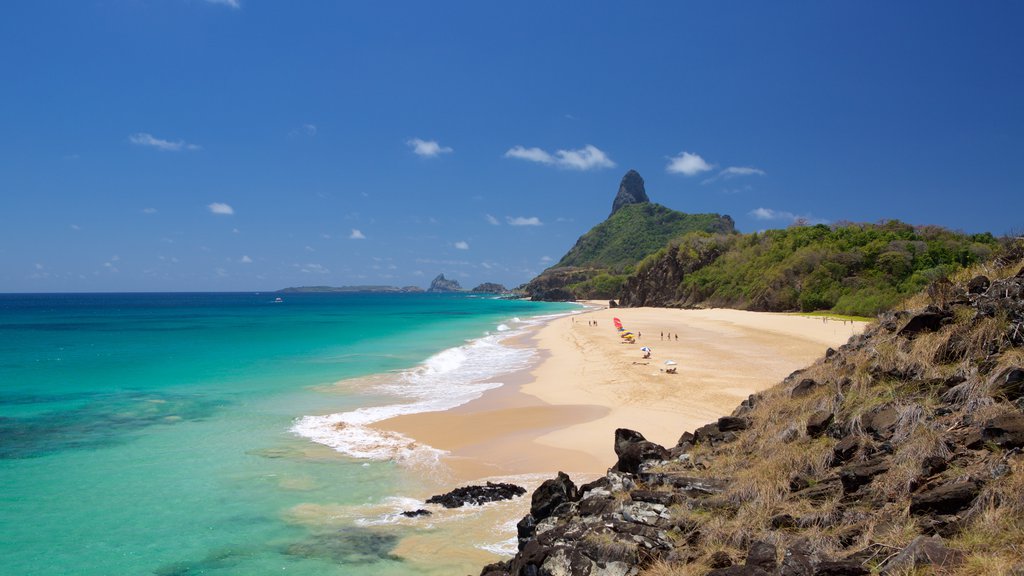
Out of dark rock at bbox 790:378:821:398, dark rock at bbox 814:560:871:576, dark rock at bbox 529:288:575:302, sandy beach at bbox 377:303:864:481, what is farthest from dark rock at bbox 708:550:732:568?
dark rock at bbox 529:288:575:302

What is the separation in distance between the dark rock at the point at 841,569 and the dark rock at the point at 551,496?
379 cm

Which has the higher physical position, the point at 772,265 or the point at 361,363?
the point at 772,265

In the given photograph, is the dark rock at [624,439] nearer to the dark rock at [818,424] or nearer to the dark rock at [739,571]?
the dark rock at [818,424]

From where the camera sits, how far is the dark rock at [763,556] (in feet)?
15.3

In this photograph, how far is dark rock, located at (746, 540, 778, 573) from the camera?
184 inches

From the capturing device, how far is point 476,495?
10.9 m

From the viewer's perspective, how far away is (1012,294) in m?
6.56

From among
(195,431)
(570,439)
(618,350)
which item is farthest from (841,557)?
(618,350)

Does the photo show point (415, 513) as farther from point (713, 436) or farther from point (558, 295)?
point (558, 295)

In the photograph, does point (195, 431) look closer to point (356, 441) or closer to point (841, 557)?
point (356, 441)

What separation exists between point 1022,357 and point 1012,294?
1.12 metres

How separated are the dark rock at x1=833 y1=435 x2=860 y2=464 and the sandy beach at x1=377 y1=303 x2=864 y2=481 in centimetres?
651

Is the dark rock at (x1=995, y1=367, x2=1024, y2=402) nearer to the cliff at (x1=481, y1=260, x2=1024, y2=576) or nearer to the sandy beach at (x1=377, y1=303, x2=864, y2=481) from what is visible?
the cliff at (x1=481, y1=260, x2=1024, y2=576)

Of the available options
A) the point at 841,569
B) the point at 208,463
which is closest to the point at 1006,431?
the point at 841,569
